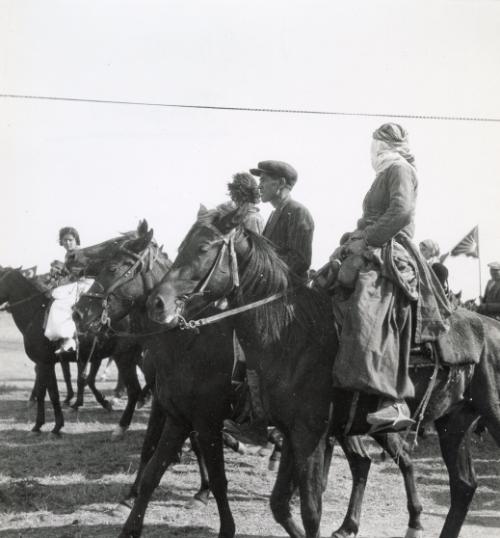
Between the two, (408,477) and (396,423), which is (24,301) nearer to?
(408,477)

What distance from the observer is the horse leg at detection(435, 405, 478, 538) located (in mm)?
5723

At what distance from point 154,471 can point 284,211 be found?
102 inches

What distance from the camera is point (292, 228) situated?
604 cm

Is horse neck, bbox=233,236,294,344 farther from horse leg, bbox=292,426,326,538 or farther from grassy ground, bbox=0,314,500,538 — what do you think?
grassy ground, bbox=0,314,500,538

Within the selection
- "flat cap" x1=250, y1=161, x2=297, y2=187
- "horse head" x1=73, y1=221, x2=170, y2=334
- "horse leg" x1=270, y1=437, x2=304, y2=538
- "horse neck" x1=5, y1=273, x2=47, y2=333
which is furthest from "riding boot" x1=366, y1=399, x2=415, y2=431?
"horse neck" x1=5, y1=273, x2=47, y2=333

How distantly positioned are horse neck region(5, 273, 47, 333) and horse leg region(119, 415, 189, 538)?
6.36 m

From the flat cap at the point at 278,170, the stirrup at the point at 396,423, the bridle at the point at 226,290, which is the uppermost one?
the flat cap at the point at 278,170

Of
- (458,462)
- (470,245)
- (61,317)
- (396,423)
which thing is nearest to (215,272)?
(396,423)

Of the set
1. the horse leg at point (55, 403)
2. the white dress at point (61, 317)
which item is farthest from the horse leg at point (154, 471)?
the horse leg at point (55, 403)

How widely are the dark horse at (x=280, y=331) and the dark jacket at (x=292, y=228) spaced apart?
2.56 ft

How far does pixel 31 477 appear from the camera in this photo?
27.2 feet

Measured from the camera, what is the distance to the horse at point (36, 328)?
11.1 m

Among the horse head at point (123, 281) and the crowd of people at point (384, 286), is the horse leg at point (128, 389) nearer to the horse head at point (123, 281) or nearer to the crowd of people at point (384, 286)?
the horse head at point (123, 281)

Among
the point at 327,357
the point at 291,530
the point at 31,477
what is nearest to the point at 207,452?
the point at 291,530
